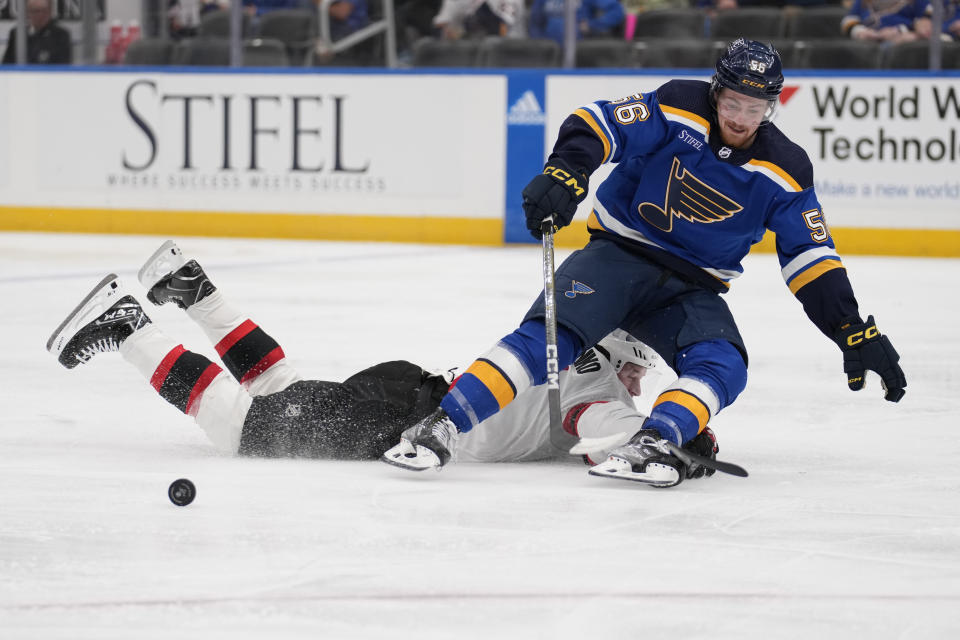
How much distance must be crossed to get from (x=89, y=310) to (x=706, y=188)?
139 cm

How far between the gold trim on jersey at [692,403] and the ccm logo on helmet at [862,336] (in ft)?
1.17

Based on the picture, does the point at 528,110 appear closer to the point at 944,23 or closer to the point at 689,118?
the point at 944,23

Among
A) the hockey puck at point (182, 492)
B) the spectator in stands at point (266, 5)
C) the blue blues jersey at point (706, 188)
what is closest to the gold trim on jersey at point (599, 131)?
the blue blues jersey at point (706, 188)

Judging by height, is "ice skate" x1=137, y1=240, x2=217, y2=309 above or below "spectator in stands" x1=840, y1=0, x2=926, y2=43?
below

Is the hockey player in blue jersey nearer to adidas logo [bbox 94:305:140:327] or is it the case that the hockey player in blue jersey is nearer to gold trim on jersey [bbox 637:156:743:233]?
gold trim on jersey [bbox 637:156:743:233]

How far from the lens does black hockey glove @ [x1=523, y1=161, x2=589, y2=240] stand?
2.89 m

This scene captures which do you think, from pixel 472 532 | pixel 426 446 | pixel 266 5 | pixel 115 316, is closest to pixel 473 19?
pixel 266 5

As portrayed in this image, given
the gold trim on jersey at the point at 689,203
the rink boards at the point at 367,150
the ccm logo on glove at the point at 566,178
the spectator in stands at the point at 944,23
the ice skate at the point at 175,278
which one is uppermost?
the spectator in stands at the point at 944,23

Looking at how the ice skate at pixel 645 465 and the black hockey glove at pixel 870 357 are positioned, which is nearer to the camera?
the ice skate at pixel 645 465

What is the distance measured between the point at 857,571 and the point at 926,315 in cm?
389

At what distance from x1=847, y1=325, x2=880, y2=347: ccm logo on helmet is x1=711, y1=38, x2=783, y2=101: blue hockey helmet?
1.77 ft

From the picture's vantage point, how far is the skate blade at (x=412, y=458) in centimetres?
279

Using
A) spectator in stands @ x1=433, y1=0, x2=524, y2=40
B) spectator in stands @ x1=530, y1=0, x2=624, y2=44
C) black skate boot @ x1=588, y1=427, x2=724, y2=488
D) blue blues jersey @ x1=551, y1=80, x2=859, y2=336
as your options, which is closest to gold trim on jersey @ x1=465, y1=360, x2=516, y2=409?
black skate boot @ x1=588, y1=427, x2=724, y2=488

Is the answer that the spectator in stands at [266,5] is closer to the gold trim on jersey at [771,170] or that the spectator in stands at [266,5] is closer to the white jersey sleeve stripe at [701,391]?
the gold trim on jersey at [771,170]
